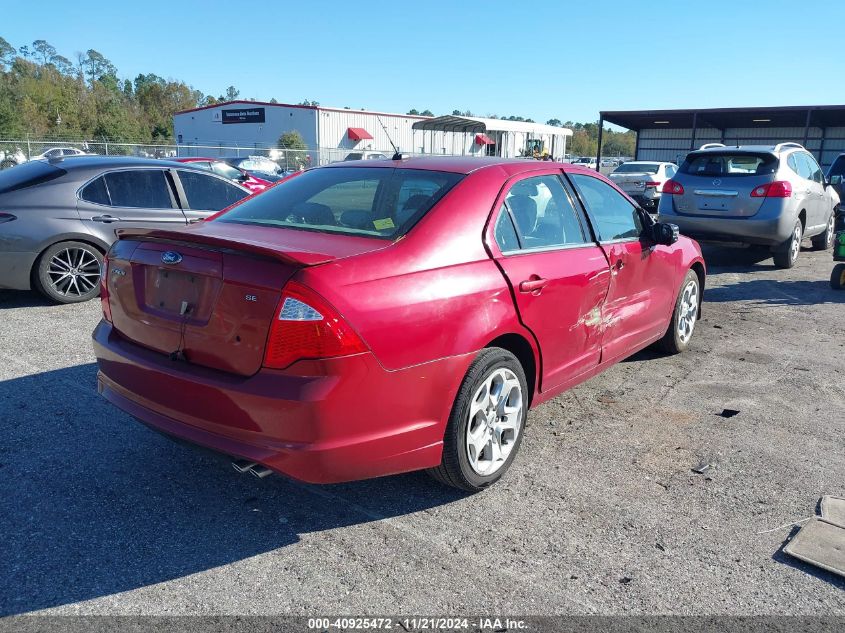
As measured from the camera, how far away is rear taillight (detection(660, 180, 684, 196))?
10.4m

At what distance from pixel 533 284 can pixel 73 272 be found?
550cm

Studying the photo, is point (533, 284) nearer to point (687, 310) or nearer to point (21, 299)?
point (687, 310)

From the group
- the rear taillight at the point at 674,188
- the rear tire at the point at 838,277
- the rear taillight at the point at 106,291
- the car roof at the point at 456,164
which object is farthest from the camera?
the rear taillight at the point at 674,188

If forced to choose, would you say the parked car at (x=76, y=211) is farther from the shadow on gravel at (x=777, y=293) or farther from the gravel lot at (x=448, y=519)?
the shadow on gravel at (x=777, y=293)

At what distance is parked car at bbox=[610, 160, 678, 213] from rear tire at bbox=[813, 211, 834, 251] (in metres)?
6.93

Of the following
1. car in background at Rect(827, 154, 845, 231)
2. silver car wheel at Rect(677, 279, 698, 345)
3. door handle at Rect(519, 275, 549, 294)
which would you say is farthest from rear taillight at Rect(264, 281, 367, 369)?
car in background at Rect(827, 154, 845, 231)

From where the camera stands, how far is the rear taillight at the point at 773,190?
A: 9750mm

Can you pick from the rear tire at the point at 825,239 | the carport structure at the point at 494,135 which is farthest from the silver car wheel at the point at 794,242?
the carport structure at the point at 494,135

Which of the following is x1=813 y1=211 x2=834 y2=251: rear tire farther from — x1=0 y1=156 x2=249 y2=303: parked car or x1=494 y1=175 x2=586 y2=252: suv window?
x1=0 y1=156 x2=249 y2=303: parked car

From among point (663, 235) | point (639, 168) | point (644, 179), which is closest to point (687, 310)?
point (663, 235)

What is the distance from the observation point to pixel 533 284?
3.65m

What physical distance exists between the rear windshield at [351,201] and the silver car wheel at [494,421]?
35.4 inches

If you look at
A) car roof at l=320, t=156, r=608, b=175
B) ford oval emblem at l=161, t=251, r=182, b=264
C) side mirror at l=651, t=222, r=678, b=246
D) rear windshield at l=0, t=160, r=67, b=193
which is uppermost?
car roof at l=320, t=156, r=608, b=175

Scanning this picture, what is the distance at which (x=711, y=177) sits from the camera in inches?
399
